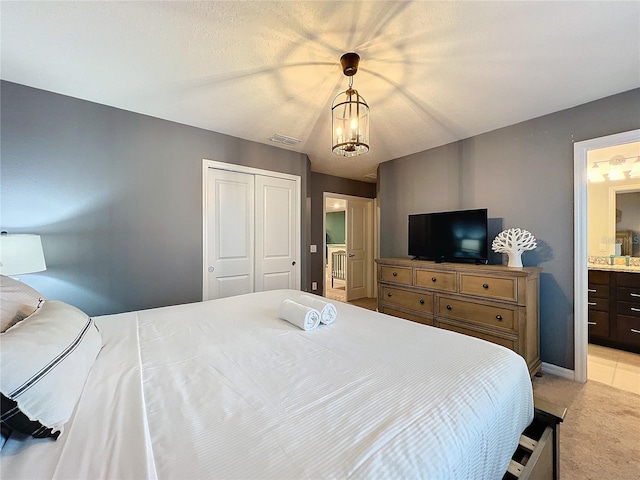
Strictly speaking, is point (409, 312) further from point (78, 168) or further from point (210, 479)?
point (78, 168)

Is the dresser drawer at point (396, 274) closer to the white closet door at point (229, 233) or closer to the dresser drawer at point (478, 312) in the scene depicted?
the dresser drawer at point (478, 312)

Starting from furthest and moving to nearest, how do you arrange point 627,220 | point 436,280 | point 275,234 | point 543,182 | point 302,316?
1. point 275,234
2. point 627,220
3. point 436,280
4. point 543,182
5. point 302,316

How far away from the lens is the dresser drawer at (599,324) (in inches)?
116

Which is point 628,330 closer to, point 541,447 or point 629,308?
point 629,308

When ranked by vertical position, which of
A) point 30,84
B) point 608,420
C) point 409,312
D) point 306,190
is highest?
point 30,84

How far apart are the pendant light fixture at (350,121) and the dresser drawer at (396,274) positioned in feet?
5.78

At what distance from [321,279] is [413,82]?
129 inches

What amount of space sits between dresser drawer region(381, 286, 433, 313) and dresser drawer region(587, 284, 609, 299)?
192 cm

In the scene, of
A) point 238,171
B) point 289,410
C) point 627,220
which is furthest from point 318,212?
point 627,220

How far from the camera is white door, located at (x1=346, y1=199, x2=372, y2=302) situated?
5297mm

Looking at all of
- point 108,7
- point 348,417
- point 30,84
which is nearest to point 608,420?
point 348,417

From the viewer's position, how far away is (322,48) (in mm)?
1790

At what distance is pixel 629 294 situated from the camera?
281 cm

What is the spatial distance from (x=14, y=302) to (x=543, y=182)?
386 cm
